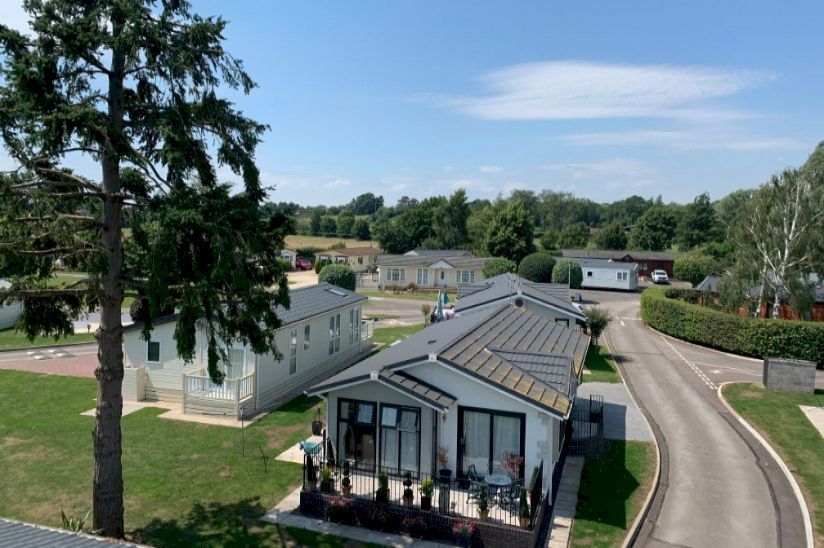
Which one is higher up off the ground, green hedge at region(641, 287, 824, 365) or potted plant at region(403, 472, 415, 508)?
green hedge at region(641, 287, 824, 365)

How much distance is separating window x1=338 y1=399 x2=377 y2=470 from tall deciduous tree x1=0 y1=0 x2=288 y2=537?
4.10 m

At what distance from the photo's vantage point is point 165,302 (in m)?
10.4

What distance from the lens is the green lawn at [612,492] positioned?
12.7m

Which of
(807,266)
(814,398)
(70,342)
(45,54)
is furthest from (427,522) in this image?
(807,266)

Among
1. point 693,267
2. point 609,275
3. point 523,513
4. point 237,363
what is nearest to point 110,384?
point 523,513

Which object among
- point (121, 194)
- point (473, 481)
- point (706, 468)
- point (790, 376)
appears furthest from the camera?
point (790, 376)

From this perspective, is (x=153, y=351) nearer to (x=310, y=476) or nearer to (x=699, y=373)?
(x=310, y=476)

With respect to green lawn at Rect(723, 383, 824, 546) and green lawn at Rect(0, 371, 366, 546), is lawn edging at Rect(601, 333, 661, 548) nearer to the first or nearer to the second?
green lawn at Rect(723, 383, 824, 546)

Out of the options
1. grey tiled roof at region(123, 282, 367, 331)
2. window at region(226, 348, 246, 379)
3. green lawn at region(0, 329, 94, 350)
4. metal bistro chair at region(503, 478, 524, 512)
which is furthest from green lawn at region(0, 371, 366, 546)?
green lawn at region(0, 329, 94, 350)

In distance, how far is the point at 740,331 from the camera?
31516 mm

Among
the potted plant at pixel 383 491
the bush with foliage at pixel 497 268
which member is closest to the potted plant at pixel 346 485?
the potted plant at pixel 383 491

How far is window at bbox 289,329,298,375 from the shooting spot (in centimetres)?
2322

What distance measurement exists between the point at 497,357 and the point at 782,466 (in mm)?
9055

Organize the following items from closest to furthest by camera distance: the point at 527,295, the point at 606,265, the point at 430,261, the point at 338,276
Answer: the point at 527,295 < the point at 338,276 < the point at 606,265 < the point at 430,261
